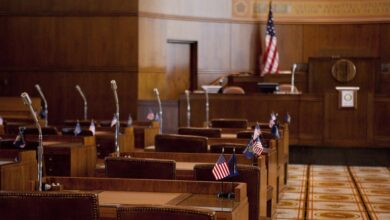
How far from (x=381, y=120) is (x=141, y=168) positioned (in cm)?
902

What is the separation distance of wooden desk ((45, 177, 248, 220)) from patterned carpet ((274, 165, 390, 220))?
3.66 meters

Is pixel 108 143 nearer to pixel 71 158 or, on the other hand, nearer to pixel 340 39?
pixel 71 158

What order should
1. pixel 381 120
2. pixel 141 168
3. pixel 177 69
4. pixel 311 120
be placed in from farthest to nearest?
pixel 177 69
pixel 311 120
pixel 381 120
pixel 141 168

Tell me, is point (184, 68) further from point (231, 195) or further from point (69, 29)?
point (231, 195)

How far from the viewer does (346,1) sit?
19.4 m

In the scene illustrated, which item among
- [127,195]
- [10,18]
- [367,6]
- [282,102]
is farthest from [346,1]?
[127,195]

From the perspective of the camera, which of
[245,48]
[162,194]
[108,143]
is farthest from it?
[245,48]

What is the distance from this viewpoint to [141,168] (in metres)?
5.65

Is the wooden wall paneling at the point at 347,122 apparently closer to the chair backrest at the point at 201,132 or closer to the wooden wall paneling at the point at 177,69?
the wooden wall paneling at the point at 177,69

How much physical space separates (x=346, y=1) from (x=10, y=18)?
8222 millimetres

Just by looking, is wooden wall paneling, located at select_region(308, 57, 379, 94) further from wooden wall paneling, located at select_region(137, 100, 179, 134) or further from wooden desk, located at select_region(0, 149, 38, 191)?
wooden desk, located at select_region(0, 149, 38, 191)

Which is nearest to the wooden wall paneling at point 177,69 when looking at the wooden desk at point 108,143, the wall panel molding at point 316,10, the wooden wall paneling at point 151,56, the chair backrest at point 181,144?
the wooden wall paneling at point 151,56

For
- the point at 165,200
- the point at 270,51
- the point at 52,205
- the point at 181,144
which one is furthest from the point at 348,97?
the point at 52,205

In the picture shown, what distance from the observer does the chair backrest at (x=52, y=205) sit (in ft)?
12.3
